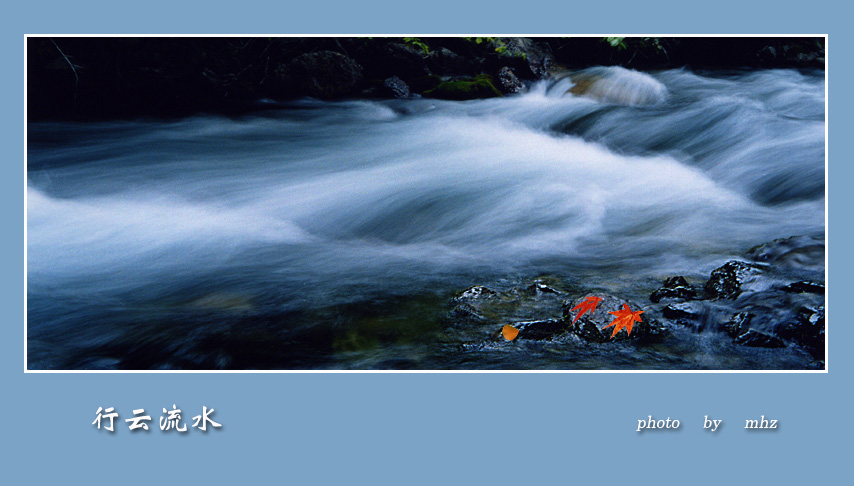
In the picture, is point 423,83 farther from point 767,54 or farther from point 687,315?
point 687,315

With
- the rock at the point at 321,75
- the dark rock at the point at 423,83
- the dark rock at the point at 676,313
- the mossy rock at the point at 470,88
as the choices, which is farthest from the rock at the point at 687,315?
the rock at the point at 321,75

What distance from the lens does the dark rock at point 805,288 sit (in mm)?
3104

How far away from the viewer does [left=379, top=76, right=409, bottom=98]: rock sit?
156 inches

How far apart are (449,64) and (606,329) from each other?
1.67 m

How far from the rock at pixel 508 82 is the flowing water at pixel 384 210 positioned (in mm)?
64

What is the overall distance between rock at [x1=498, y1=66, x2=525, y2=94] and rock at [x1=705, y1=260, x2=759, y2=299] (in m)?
1.44

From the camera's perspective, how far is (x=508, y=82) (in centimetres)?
386

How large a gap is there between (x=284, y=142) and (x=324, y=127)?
25 cm

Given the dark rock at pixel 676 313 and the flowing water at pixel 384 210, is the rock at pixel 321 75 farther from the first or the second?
the dark rock at pixel 676 313

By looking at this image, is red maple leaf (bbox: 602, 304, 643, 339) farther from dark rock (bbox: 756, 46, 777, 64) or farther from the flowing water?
dark rock (bbox: 756, 46, 777, 64)

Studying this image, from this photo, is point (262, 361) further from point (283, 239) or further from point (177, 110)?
point (177, 110)

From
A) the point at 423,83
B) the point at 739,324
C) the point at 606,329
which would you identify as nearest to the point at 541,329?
the point at 606,329
